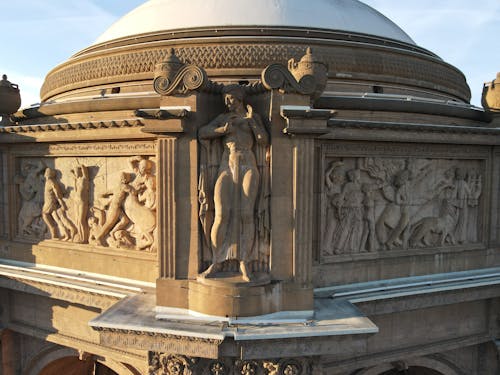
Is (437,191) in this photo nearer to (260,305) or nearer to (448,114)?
(448,114)

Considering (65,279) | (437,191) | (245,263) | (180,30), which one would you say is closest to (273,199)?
(245,263)

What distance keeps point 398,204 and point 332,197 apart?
1540 mm

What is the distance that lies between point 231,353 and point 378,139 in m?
4.61

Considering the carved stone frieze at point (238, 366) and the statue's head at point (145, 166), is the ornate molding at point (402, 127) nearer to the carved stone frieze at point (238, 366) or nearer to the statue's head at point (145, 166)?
the statue's head at point (145, 166)

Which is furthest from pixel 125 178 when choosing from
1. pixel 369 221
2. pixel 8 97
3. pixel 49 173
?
pixel 369 221

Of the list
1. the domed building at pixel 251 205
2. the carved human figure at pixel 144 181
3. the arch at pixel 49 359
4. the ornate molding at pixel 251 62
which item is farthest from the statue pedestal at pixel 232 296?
the ornate molding at pixel 251 62

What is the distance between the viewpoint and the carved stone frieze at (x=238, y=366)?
6.28m

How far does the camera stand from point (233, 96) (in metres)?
6.40

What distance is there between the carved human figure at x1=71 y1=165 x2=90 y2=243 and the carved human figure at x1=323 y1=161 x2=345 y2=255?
15.8 feet

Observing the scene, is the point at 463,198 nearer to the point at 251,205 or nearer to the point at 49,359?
the point at 251,205

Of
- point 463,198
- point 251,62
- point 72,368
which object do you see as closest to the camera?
point 463,198

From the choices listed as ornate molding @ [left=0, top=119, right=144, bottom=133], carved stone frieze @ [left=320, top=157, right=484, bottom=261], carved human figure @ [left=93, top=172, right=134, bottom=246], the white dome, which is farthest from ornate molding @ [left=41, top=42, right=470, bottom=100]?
carved human figure @ [left=93, top=172, right=134, bottom=246]

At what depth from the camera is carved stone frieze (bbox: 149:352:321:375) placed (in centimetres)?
628

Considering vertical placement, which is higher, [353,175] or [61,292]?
[353,175]
